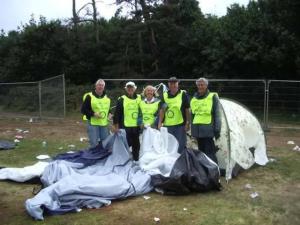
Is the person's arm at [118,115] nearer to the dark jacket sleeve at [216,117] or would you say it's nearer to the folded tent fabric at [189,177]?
the folded tent fabric at [189,177]

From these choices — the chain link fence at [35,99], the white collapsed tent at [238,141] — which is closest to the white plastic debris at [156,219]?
the white collapsed tent at [238,141]

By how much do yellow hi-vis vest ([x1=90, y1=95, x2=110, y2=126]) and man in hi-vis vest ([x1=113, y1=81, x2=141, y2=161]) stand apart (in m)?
0.38

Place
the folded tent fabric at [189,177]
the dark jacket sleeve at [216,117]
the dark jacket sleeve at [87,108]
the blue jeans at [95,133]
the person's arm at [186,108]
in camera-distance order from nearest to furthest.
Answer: the folded tent fabric at [189,177] < the dark jacket sleeve at [216,117] < the person's arm at [186,108] < the dark jacket sleeve at [87,108] < the blue jeans at [95,133]

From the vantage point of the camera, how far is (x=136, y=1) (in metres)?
23.6

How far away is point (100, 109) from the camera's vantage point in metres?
9.27

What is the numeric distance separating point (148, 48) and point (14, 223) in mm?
18974

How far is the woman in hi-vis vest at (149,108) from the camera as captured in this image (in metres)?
8.98

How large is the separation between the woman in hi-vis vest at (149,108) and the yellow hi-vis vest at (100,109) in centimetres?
78

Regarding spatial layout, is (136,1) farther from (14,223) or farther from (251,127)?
(14,223)

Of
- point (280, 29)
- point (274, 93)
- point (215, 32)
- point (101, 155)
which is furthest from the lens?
point (215, 32)

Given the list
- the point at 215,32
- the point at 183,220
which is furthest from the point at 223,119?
the point at 215,32

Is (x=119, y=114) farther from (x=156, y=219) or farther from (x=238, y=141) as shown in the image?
(x=156, y=219)

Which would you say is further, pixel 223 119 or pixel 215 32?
pixel 215 32

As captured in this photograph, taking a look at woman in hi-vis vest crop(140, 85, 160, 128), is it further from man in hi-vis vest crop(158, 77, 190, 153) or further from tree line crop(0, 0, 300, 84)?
tree line crop(0, 0, 300, 84)
